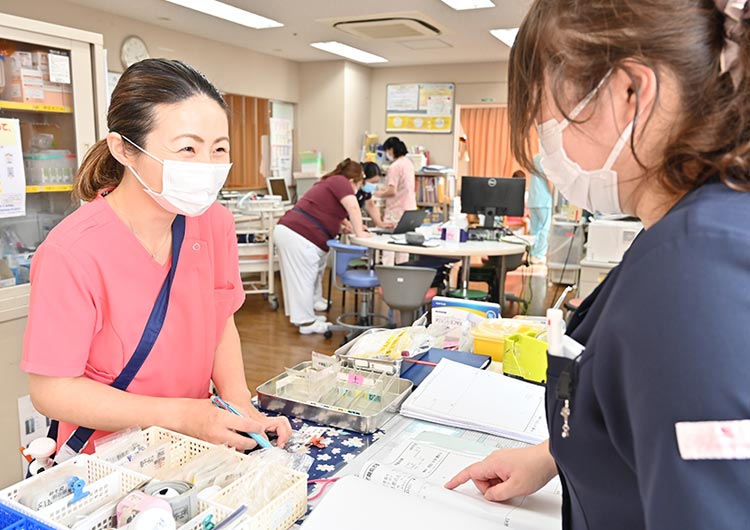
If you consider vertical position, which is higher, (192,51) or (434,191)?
(192,51)

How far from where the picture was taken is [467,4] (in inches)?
187

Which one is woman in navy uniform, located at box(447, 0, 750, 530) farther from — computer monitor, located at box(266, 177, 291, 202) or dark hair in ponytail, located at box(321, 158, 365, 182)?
computer monitor, located at box(266, 177, 291, 202)

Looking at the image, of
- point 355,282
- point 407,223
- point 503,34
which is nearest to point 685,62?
point 355,282

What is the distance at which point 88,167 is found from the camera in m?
1.31

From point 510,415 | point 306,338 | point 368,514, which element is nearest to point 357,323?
Result: point 306,338

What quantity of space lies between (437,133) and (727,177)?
26.0 feet

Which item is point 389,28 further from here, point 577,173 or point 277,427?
point 577,173

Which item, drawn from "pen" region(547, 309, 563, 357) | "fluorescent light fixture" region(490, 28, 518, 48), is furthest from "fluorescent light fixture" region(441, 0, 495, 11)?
"pen" region(547, 309, 563, 357)

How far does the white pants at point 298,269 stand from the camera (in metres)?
4.54

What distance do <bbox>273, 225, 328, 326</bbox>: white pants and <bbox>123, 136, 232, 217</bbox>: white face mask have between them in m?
3.25

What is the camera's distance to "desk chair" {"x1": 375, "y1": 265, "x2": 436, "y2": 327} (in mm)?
3967

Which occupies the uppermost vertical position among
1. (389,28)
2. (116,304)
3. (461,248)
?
(389,28)

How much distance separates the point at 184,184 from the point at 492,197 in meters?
3.98

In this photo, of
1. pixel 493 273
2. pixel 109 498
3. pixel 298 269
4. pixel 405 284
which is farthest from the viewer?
pixel 493 273
